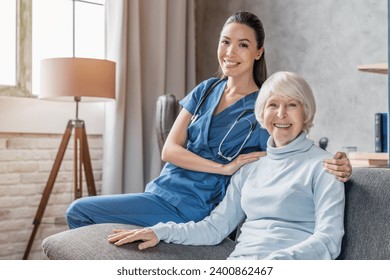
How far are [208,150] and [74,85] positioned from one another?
1.47 meters

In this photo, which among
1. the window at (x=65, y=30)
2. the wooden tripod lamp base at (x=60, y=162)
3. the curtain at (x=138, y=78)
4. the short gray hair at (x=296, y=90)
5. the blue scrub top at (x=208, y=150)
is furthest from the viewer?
the curtain at (x=138, y=78)

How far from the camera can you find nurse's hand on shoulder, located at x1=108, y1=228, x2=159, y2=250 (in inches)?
61.4

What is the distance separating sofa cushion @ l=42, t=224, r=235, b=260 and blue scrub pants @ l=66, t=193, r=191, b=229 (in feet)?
0.52

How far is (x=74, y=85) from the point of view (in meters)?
3.13

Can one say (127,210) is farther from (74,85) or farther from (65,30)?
(65,30)

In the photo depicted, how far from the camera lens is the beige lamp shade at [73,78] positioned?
10.3 feet

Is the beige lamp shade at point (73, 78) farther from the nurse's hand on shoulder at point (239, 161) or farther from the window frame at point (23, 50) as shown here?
the nurse's hand on shoulder at point (239, 161)

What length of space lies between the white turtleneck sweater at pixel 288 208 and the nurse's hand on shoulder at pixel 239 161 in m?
0.03

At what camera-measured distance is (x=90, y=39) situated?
3.92m

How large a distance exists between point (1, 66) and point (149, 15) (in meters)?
1.09

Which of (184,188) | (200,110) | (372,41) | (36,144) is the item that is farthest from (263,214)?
(36,144)

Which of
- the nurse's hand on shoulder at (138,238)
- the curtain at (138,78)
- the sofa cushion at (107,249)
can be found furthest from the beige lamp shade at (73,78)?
the nurse's hand on shoulder at (138,238)

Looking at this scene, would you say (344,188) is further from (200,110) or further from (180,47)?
(180,47)

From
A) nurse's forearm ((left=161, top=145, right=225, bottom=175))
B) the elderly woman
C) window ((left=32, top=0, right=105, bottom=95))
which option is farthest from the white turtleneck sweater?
window ((left=32, top=0, right=105, bottom=95))
